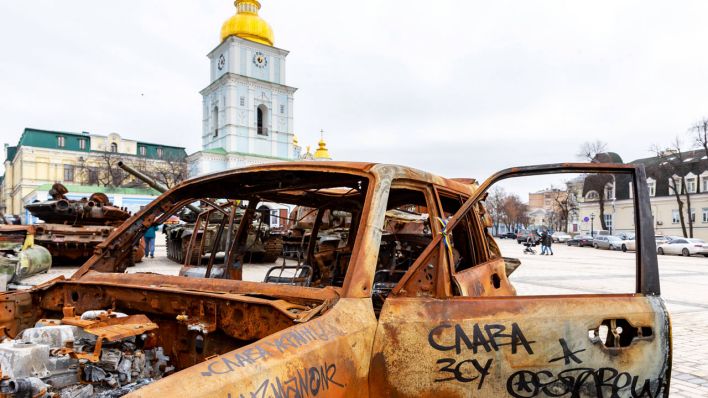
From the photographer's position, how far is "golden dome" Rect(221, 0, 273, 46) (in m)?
49.3

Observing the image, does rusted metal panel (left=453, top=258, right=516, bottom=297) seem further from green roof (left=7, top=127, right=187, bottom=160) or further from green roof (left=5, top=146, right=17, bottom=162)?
green roof (left=5, top=146, right=17, bottom=162)

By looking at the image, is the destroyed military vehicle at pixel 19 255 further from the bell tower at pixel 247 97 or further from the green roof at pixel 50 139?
the green roof at pixel 50 139

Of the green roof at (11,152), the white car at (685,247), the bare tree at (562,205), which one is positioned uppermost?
the green roof at (11,152)

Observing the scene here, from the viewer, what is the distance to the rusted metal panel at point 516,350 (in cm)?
205

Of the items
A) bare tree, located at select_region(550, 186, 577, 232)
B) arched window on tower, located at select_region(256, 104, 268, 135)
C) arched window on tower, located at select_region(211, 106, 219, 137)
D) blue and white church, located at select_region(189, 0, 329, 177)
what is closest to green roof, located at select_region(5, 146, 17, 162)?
blue and white church, located at select_region(189, 0, 329, 177)

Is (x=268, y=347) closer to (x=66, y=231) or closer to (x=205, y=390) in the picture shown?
(x=205, y=390)

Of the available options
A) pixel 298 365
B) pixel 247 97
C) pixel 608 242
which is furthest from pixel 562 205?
pixel 298 365

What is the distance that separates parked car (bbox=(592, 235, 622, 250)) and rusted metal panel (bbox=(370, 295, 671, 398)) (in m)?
34.6

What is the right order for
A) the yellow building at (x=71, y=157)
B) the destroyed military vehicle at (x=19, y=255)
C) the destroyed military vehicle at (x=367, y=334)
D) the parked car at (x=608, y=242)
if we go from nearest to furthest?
the destroyed military vehicle at (x=367, y=334) → the destroyed military vehicle at (x=19, y=255) → the parked car at (x=608, y=242) → the yellow building at (x=71, y=157)

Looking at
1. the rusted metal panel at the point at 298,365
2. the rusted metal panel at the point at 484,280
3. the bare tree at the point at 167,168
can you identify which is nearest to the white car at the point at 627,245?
the rusted metal panel at the point at 484,280

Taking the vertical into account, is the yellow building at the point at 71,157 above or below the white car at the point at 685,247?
above

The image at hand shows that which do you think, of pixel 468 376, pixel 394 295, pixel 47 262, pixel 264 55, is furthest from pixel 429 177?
pixel 264 55

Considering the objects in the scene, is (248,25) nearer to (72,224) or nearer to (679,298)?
(72,224)

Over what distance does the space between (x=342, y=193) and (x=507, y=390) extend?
254 centimetres
